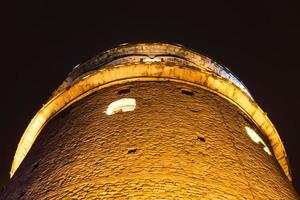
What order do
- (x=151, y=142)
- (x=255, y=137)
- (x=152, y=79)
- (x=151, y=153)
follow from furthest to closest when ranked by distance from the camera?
(x=152, y=79)
(x=255, y=137)
(x=151, y=142)
(x=151, y=153)

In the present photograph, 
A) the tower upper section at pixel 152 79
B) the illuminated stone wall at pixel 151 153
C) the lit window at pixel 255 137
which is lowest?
the illuminated stone wall at pixel 151 153

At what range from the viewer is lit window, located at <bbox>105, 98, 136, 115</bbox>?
40.1 feet

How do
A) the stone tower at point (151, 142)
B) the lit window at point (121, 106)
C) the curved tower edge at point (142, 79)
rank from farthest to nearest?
the curved tower edge at point (142, 79) → the lit window at point (121, 106) → the stone tower at point (151, 142)

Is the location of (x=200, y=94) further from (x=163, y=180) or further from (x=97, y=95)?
(x=163, y=180)

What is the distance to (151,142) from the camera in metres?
10.5

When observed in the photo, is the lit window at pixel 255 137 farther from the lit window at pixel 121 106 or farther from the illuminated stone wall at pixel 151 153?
the lit window at pixel 121 106

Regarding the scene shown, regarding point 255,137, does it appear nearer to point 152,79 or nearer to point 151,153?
point 152,79

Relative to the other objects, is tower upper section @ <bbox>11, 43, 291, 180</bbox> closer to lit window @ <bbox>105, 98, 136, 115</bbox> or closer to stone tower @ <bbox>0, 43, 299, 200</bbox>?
stone tower @ <bbox>0, 43, 299, 200</bbox>

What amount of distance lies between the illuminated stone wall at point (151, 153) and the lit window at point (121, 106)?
0.15 metres

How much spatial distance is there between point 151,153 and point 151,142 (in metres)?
0.46

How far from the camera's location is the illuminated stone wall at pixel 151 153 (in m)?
9.27

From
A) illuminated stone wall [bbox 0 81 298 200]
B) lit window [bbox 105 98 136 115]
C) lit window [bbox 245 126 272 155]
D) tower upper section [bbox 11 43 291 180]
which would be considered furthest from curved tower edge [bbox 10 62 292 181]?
lit window [bbox 105 98 136 115]

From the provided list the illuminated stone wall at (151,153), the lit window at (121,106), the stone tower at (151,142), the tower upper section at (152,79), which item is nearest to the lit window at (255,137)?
the stone tower at (151,142)

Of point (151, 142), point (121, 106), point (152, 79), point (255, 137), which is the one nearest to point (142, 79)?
point (152, 79)
